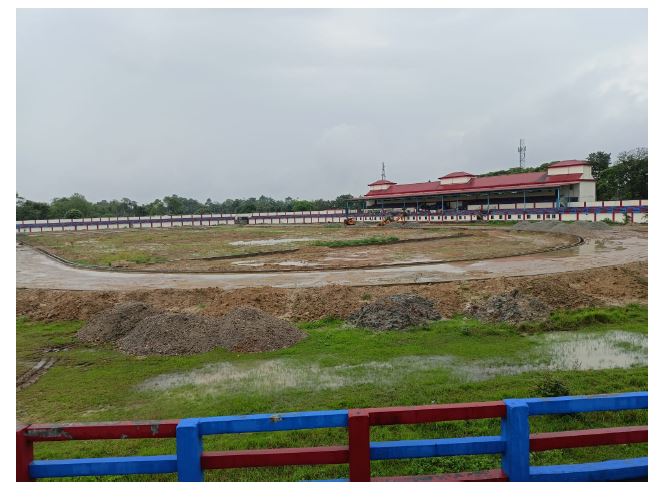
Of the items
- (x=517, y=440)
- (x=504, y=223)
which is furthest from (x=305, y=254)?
(x=504, y=223)

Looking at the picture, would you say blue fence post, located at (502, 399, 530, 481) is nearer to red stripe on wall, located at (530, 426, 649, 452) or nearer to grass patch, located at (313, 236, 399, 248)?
red stripe on wall, located at (530, 426, 649, 452)

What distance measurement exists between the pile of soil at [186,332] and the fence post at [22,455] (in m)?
6.79

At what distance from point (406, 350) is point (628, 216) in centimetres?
4099

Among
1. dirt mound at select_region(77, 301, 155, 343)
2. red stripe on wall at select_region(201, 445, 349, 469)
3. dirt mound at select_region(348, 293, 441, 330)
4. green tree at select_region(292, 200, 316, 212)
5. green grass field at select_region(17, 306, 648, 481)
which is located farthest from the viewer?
green tree at select_region(292, 200, 316, 212)

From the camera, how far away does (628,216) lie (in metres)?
42.2

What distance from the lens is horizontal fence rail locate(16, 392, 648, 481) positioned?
342 cm

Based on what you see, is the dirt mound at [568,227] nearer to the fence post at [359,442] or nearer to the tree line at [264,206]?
the tree line at [264,206]

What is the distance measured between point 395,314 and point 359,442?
840cm

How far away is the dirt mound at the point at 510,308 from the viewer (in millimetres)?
11789

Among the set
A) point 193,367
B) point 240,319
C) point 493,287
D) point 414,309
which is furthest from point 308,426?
point 493,287

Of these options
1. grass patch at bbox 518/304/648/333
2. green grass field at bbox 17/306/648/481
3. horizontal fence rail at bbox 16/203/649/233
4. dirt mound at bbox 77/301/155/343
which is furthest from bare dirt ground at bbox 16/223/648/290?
horizontal fence rail at bbox 16/203/649/233

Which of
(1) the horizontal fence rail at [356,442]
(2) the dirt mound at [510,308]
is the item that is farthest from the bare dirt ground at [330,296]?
(1) the horizontal fence rail at [356,442]

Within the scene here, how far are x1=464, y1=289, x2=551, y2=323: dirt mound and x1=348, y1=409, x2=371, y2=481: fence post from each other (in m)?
9.06

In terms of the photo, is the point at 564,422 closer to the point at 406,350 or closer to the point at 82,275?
the point at 406,350
